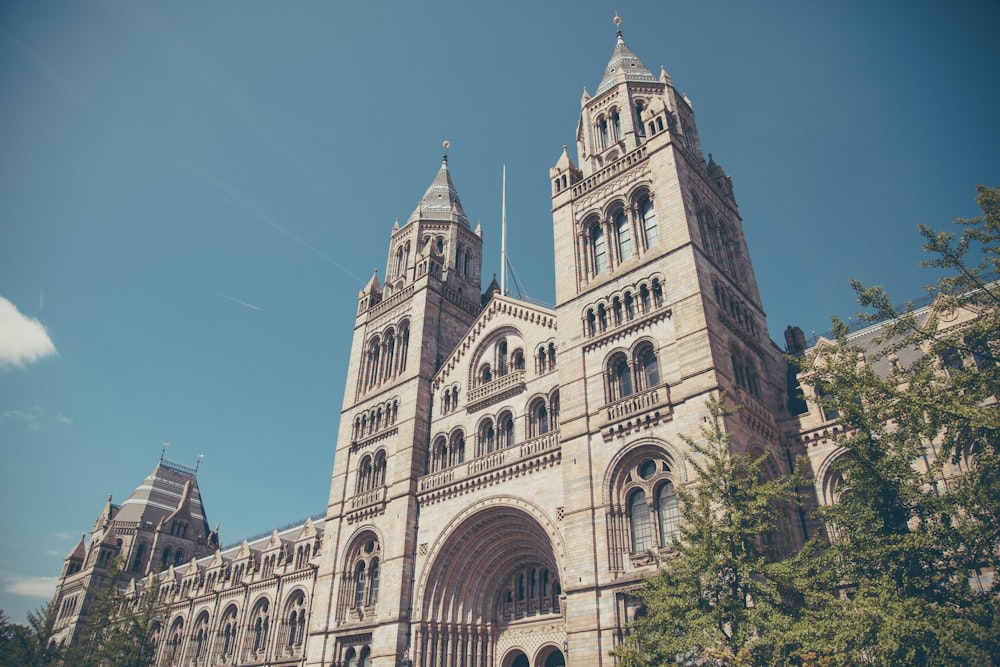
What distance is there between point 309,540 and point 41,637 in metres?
16.8

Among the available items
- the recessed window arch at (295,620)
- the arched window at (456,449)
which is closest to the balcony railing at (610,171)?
the arched window at (456,449)

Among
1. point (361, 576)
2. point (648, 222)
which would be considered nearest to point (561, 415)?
point (648, 222)

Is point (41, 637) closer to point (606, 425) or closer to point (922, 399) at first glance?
point (606, 425)

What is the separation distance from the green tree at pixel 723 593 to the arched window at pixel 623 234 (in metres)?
14.0

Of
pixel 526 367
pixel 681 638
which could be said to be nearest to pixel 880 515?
pixel 681 638

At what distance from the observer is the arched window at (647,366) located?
2630 centimetres

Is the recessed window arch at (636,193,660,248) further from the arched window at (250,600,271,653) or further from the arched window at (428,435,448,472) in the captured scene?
the arched window at (250,600,271,653)

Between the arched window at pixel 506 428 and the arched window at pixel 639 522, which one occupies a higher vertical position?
the arched window at pixel 506 428

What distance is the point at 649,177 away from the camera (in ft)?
99.9

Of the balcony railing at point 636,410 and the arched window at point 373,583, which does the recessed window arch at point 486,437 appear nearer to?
the balcony railing at point 636,410

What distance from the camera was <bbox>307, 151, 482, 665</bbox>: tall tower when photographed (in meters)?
31.6

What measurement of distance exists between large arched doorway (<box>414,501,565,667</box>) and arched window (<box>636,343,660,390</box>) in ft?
26.3

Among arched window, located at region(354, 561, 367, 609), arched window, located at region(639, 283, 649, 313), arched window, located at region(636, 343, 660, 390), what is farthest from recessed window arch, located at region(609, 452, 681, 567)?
arched window, located at region(354, 561, 367, 609)

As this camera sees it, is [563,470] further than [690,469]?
Yes
